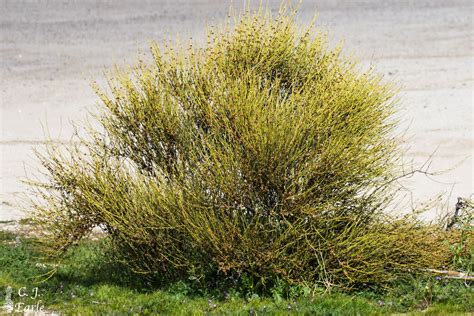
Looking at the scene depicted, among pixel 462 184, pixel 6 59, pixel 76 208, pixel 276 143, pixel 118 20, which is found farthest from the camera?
pixel 118 20

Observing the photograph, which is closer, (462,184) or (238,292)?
(238,292)

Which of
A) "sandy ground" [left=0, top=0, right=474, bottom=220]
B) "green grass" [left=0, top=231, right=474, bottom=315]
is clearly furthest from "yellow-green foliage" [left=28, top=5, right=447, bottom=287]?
"sandy ground" [left=0, top=0, right=474, bottom=220]

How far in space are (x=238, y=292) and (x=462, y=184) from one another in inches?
338

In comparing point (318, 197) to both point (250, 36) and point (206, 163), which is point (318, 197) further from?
point (250, 36)

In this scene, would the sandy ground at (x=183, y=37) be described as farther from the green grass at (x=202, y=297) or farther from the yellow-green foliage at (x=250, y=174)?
the yellow-green foliage at (x=250, y=174)

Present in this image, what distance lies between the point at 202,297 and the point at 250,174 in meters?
1.72

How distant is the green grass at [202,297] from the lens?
10797mm

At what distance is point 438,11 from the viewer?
30.9m

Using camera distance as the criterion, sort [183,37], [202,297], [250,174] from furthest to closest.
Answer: [183,37] → [202,297] → [250,174]

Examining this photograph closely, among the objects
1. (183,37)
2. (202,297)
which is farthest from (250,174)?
(183,37)

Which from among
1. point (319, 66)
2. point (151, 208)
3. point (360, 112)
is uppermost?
point (319, 66)

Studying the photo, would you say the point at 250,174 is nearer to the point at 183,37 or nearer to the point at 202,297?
the point at 202,297

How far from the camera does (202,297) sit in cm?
1132

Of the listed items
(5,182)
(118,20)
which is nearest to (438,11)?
(118,20)
